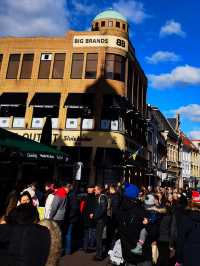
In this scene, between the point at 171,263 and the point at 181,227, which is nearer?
the point at 181,227

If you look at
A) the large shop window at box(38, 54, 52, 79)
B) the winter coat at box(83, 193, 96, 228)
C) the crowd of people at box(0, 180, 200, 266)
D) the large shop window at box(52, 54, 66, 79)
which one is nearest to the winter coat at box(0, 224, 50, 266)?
the crowd of people at box(0, 180, 200, 266)

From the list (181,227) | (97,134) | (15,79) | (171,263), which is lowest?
(171,263)

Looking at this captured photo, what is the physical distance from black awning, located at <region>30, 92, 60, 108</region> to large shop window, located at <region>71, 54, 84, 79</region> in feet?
7.59

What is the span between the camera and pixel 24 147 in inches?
484

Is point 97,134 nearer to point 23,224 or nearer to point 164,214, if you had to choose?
point 164,214

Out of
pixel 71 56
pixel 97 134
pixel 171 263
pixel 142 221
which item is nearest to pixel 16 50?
pixel 71 56

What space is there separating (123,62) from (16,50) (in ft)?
31.7

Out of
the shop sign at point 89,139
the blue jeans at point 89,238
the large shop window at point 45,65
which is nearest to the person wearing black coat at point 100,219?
the blue jeans at point 89,238

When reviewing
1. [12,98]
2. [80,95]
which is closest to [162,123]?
[80,95]

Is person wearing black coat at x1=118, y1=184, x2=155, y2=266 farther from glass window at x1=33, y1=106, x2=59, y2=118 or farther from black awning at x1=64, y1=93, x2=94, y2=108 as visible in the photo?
glass window at x1=33, y1=106, x2=59, y2=118

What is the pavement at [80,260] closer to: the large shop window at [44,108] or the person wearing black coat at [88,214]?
the person wearing black coat at [88,214]

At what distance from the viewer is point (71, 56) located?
30.7 metres

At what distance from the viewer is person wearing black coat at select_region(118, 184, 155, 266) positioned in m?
4.76

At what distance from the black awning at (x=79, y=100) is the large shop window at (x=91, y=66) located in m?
1.88
